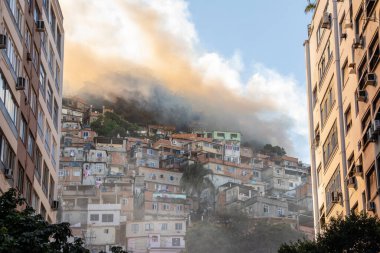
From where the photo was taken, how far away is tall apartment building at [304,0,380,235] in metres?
29.3

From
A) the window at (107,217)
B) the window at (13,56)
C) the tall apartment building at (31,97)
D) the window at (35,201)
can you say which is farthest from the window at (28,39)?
the window at (107,217)

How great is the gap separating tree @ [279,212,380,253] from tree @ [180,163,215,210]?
13714 centimetres

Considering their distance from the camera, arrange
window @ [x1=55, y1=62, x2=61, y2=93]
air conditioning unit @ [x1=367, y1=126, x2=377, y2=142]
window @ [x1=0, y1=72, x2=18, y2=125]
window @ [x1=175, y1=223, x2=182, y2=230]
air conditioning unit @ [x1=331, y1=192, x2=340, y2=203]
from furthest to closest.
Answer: window @ [x1=175, y1=223, x2=182, y2=230] → window @ [x1=55, y1=62, x2=61, y2=93] → air conditioning unit @ [x1=331, y1=192, x2=340, y2=203] → window @ [x1=0, y1=72, x2=18, y2=125] → air conditioning unit @ [x1=367, y1=126, x2=377, y2=142]

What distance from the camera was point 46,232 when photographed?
2052cm

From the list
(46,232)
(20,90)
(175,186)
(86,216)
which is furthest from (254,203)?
(46,232)

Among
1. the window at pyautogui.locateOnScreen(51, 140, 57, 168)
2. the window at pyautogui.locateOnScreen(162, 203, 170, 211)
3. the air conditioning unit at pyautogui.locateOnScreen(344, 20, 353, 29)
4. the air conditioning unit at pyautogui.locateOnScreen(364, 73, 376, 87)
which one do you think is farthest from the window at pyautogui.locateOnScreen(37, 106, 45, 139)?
the window at pyautogui.locateOnScreen(162, 203, 170, 211)

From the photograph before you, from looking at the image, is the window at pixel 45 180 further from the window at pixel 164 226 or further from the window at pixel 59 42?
the window at pixel 164 226

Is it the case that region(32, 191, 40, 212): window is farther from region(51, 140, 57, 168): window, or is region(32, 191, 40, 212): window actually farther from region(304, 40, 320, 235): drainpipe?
region(304, 40, 320, 235): drainpipe

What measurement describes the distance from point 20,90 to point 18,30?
2576mm

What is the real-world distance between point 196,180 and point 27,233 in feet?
484

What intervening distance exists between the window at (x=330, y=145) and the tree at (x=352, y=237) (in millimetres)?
12354

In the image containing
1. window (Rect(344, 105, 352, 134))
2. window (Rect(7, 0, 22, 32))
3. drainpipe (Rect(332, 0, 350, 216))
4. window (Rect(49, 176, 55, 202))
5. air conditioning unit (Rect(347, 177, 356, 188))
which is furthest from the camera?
window (Rect(49, 176, 55, 202))

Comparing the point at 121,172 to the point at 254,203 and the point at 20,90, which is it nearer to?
the point at 254,203

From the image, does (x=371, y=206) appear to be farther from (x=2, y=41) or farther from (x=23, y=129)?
(x=23, y=129)
